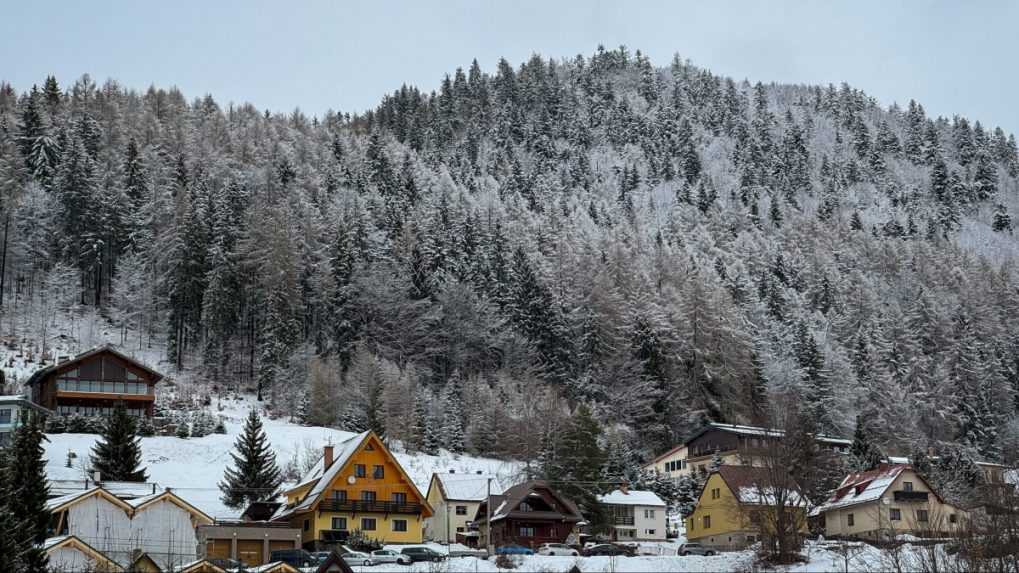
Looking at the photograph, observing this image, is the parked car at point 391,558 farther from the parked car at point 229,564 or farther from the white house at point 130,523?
the white house at point 130,523

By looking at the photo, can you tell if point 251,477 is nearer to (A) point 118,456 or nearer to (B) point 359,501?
(A) point 118,456

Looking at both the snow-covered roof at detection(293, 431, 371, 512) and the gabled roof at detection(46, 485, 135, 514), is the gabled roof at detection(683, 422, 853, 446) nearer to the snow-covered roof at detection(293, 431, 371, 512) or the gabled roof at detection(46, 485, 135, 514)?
the snow-covered roof at detection(293, 431, 371, 512)

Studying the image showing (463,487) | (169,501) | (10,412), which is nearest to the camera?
(169,501)

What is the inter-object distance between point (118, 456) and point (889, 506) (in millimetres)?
46012

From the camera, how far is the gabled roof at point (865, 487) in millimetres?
68500

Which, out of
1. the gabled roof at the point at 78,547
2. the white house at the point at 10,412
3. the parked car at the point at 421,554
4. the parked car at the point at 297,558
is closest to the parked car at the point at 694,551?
the parked car at the point at 421,554

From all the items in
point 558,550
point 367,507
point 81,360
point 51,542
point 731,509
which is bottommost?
point 558,550

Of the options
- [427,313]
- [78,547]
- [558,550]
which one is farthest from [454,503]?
[427,313]

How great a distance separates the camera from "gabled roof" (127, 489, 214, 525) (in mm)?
53438

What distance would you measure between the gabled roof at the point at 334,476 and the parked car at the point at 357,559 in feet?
22.3

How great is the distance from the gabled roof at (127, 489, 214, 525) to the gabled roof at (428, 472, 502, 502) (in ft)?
63.9

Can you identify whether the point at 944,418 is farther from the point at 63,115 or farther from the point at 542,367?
the point at 63,115

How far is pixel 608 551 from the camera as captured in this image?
58688 millimetres

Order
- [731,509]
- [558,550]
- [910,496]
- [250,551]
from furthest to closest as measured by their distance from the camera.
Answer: [731,509] → [910,496] → [558,550] → [250,551]
